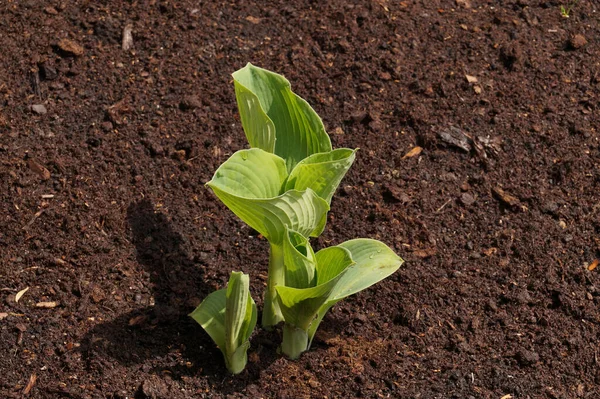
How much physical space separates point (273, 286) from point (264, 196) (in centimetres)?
40

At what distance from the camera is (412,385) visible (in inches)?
102

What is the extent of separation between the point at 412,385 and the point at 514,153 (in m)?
1.09

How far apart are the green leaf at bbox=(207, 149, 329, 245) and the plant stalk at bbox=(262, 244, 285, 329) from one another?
0.46 feet

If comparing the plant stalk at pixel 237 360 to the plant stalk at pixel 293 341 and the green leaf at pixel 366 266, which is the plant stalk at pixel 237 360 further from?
the green leaf at pixel 366 266

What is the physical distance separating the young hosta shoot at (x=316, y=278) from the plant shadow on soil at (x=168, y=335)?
0.16m

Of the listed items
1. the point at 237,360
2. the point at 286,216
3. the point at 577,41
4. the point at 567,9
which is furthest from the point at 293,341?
the point at 567,9

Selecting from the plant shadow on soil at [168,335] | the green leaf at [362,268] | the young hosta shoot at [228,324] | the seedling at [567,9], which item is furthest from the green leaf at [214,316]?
the seedling at [567,9]

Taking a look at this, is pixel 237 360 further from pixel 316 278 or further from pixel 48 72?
pixel 48 72

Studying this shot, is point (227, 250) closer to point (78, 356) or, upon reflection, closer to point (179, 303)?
point (179, 303)

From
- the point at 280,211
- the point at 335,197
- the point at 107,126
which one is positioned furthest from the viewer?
the point at 107,126

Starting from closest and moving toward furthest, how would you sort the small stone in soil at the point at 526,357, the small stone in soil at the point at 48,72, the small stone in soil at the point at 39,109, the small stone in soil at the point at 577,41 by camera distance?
1. the small stone in soil at the point at 526,357
2. the small stone in soil at the point at 39,109
3. the small stone in soil at the point at 48,72
4. the small stone in soil at the point at 577,41

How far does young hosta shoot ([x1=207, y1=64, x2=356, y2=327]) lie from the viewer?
6.98 feet

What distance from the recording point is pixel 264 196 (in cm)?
222

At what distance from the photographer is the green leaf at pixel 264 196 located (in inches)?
82.7
